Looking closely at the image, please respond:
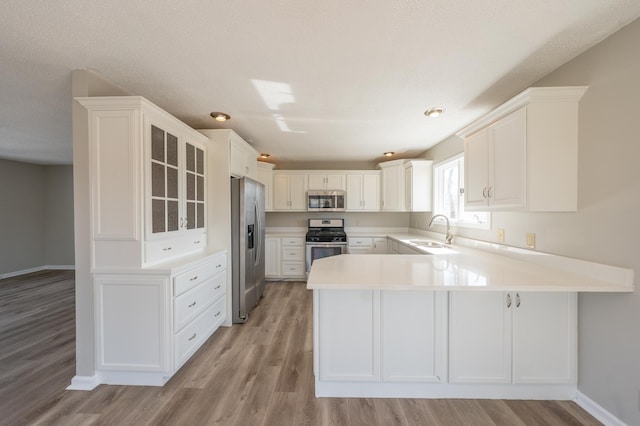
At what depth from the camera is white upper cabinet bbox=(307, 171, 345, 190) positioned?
4992 millimetres

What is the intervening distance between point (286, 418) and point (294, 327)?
130cm

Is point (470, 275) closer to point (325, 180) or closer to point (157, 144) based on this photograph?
point (157, 144)

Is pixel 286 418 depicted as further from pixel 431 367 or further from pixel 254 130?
pixel 254 130

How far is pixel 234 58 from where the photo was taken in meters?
1.73

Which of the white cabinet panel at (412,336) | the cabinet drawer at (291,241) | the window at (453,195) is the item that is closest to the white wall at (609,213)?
the white cabinet panel at (412,336)

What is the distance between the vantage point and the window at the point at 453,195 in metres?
3.05

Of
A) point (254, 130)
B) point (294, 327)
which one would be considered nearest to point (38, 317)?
point (294, 327)

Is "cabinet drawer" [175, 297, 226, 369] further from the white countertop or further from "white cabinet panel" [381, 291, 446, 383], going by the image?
"white cabinet panel" [381, 291, 446, 383]

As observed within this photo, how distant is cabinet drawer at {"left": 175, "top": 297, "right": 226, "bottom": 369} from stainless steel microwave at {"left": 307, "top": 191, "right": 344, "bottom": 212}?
2.52m

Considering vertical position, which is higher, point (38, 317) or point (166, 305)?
point (166, 305)

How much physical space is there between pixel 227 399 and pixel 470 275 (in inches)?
74.5

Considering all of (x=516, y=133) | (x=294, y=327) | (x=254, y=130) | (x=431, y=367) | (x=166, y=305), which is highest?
(x=254, y=130)

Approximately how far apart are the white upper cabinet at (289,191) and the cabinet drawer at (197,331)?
2.42 m

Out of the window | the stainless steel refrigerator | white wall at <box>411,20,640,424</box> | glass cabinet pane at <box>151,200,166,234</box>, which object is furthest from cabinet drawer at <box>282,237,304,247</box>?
white wall at <box>411,20,640,424</box>
